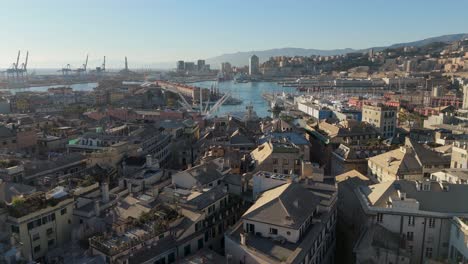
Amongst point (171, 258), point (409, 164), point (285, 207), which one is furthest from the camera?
point (409, 164)

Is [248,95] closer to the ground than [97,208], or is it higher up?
closer to the ground

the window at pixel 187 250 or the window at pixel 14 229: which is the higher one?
the window at pixel 14 229

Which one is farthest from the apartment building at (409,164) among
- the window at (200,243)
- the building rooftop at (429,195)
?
the window at (200,243)

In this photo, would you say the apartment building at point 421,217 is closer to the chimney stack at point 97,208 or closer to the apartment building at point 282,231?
the apartment building at point 282,231

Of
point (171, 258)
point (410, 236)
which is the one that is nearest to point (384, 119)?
point (410, 236)

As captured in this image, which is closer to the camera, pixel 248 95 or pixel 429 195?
pixel 429 195

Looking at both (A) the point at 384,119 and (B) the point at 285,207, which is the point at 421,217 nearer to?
(B) the point at 285,207

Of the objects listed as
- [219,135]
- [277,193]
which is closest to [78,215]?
[277,193]

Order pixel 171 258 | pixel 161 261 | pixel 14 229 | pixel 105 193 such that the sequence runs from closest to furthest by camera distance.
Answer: pixel 161 261 → pixel 171 258 → pixel 14 229 → pixel 105 193

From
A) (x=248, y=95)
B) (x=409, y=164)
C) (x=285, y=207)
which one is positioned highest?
(x=285, y=207)

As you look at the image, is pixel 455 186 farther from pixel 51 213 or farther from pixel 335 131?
pixel 335 131

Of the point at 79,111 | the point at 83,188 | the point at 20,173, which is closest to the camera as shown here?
the point at 83,188
